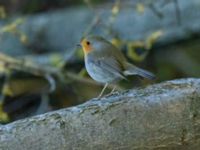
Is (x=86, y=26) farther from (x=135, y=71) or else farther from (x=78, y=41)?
(x=135, y=71)

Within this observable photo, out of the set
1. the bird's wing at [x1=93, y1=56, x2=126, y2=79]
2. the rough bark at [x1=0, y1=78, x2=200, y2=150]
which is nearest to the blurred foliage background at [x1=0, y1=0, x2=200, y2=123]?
the bird's wing at [x1=93, y1=56, x2=126, y2=79]

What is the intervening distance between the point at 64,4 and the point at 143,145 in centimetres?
589

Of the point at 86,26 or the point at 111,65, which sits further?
the point at 86,26

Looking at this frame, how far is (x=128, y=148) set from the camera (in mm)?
2531

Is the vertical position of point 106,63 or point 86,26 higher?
point 86,26

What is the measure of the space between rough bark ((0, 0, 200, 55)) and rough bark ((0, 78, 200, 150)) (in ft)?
13.6

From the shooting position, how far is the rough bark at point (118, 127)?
2502 millimetres

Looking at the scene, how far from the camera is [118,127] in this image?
8.30 ft

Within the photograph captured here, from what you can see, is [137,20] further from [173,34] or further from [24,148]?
[24,148]

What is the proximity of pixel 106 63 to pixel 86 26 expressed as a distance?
3.90 metres

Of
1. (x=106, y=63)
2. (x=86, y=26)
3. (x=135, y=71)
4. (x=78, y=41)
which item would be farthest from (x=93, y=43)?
(x=86, y=26)

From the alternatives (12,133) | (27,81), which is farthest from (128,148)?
(27,81)

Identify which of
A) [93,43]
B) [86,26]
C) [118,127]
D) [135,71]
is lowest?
[118,127]

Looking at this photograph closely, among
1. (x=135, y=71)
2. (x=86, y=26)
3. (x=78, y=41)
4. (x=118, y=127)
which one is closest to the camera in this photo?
(x=118, y=127)
